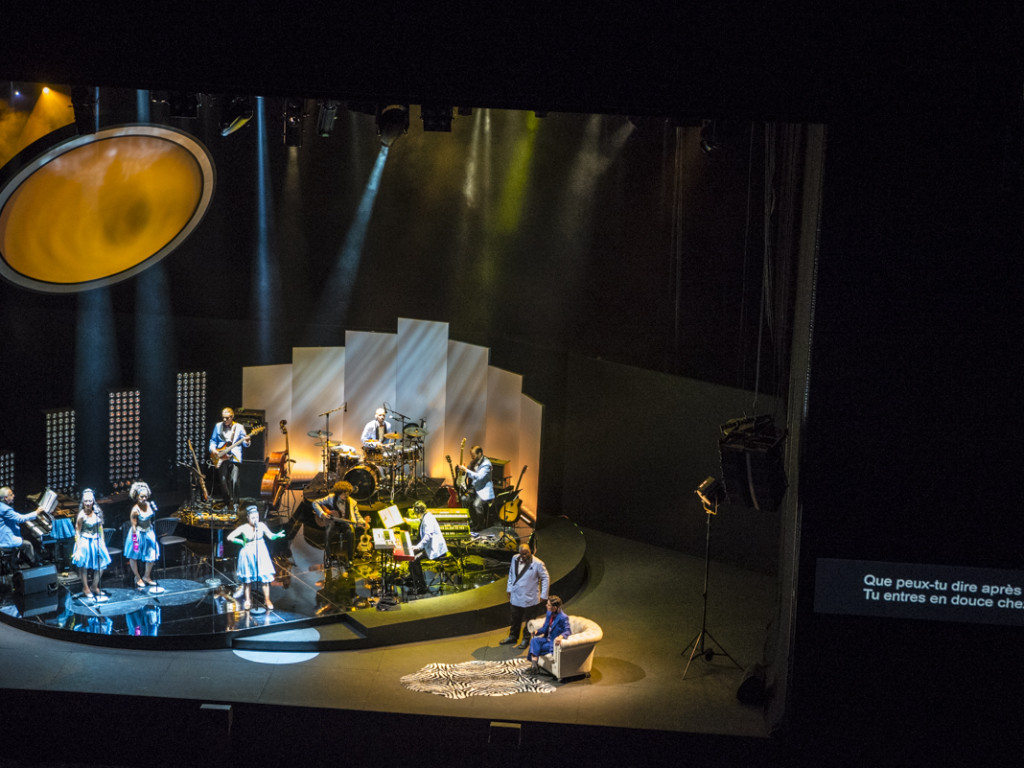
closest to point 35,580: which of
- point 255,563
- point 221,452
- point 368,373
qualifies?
point 255,563

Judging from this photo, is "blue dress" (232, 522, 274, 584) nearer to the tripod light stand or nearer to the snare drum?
the snare drum

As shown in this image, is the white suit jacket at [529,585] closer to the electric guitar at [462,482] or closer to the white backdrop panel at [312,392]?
the electric guitar at [462,482]

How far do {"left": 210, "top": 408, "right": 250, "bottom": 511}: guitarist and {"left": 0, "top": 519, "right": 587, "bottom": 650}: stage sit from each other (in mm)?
1439

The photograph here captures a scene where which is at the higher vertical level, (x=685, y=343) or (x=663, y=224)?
(x=663, y=224)

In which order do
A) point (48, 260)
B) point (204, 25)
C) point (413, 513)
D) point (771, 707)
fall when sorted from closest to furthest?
1. point (204, 25)
2. point (771, 707)
3. point (413, 513)
4. point (48, 260)

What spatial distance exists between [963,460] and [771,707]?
2.67 meters

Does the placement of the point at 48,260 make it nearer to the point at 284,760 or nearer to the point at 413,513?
the point at 413,513

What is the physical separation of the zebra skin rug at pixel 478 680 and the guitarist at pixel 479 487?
11.5 ft

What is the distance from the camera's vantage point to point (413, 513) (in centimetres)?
1235

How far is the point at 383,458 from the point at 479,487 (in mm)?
1378

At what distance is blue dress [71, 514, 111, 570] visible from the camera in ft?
36.7

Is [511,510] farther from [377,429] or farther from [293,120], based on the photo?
[293,120]

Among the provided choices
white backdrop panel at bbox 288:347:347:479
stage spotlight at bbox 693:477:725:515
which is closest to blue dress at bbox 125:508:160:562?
white backdrop panel at bbox 288:347:347:479

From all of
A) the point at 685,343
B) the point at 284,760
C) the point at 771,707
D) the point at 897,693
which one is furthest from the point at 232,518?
the point at 897,693
